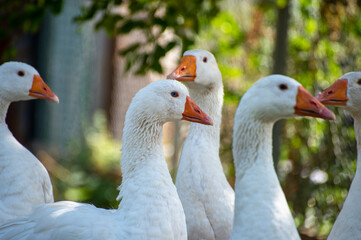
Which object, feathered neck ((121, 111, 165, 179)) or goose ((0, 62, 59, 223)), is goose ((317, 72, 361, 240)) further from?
goose ((0, 62, 59, 223))

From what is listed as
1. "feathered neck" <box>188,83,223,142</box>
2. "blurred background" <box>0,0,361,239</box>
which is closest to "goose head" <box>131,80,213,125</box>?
"feathered neck" <box>188,83,223,142</box>

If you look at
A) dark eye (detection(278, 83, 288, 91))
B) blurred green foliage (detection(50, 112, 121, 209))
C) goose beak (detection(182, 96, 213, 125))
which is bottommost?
blurred green foliage (detection(50, 112, 121, 209))

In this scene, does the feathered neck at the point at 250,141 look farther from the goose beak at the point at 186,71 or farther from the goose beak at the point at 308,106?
the goose beak at the point at 186,71

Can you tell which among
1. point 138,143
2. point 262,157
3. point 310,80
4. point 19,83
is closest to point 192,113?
point 138,143

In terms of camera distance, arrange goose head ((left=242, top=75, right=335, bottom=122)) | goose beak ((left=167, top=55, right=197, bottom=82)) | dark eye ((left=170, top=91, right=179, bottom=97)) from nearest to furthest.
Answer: goose head ((left=242, top=75, right=335, bottom=122))
dark eye ((left=170, top=91, right=179, bottom=97))
goose beak ((left=167, top=55, right=197, bottom=82))

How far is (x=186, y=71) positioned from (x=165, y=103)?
59cm

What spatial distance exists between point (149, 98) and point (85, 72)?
6464mm

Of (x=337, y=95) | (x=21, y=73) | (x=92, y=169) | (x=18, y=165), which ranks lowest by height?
(x=92, y=169)

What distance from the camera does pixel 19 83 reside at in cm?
302

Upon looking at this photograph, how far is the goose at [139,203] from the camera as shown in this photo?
2168 millimetres

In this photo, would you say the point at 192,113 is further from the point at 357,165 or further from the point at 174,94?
the point at 357,165

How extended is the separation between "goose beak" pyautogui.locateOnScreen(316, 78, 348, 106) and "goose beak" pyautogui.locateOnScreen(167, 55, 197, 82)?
35.2 inches

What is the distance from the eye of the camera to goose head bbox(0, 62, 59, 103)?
3004 millimetres

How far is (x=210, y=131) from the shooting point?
3.08 metres
